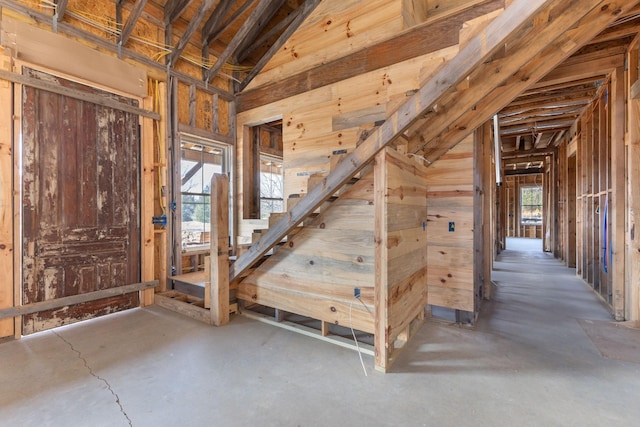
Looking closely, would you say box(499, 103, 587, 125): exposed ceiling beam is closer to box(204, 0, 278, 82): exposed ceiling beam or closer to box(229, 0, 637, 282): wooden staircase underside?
box(229, 0, 637, 282): wooden staircase underside

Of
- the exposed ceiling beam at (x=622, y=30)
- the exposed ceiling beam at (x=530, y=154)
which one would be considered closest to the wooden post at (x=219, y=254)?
the exposed ceiling beam at (x=622, y=30)

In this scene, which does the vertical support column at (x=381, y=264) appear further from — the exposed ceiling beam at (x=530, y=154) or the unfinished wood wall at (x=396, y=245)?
the exposed ceiling beam at (x=530, y=154)

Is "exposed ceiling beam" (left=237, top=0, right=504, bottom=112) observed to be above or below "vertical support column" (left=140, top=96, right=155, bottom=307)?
above

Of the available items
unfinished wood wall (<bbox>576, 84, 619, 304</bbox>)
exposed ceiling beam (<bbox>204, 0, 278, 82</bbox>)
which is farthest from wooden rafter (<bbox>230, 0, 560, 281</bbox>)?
unfinished wood wall (<bbox>576, 84, 619, 304</bbox>)

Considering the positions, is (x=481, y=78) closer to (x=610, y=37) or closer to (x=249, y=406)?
(x=610, y=37)

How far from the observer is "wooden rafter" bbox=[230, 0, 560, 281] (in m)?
1.60

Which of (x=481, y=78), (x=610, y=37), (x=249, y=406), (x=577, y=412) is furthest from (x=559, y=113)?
(x=249, y=406)

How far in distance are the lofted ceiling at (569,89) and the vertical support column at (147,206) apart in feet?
17.1

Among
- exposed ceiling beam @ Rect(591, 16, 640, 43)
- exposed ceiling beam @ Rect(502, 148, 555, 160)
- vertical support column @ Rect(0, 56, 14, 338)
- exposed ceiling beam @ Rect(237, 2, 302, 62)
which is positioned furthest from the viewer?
exposed ceiling beam @ Rect(502, 148, 555, 160)

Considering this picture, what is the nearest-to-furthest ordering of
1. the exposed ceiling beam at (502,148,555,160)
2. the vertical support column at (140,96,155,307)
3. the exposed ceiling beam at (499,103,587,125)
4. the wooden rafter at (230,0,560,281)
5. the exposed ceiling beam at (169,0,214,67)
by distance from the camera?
the wooden rafter at (230,0,560,281), the exposed ceiling beam at (169,0,214,67), the vertical support column at (140,96,155,307), the exposed ceiling beam at (499,103,587,125), the exposed ceiling beam at (502,148,555,160)

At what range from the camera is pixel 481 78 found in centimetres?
227

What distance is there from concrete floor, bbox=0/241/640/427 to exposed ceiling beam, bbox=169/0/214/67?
3611mm

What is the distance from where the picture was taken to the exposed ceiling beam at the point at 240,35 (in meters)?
3.82

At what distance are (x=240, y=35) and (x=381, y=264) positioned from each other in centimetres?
388
